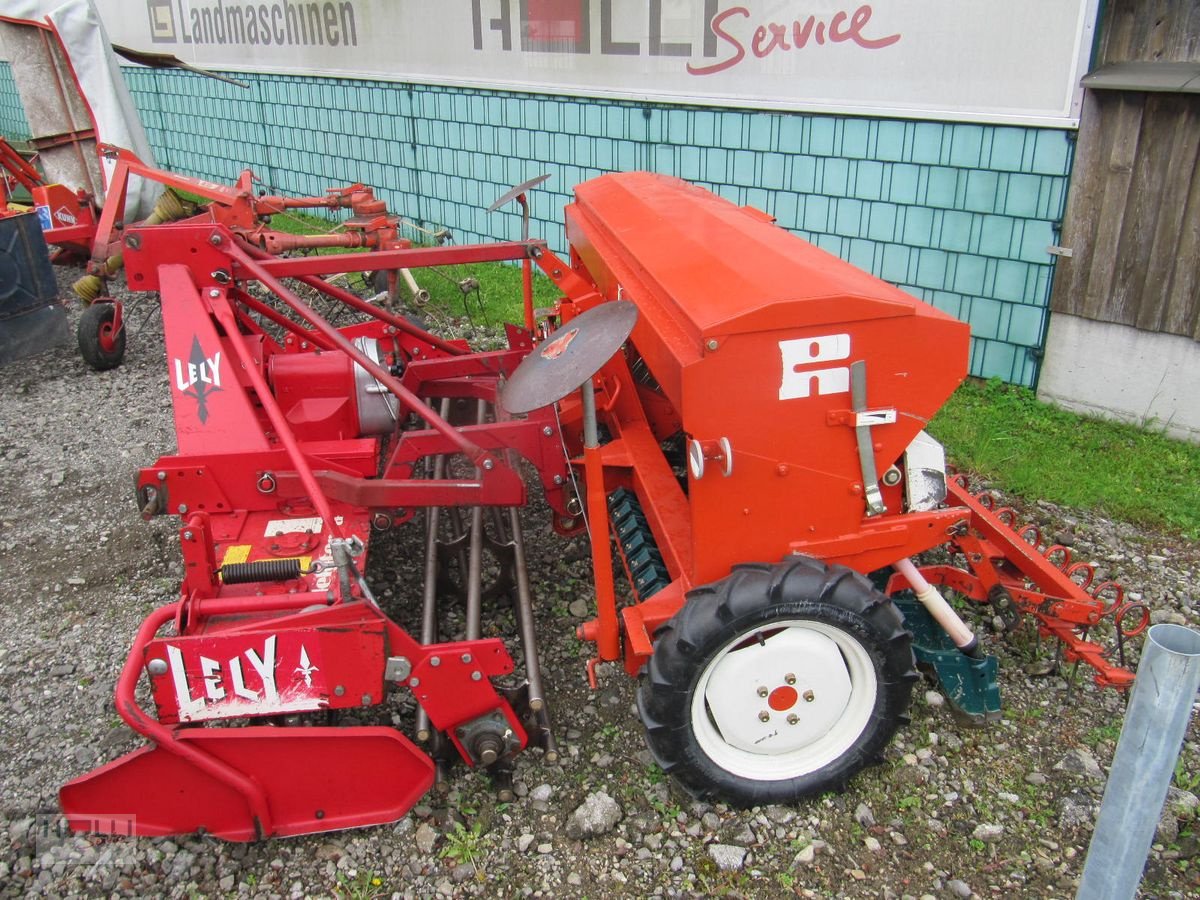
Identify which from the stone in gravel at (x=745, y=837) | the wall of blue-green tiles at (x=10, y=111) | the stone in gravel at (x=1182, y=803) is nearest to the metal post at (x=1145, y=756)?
the stone in gravel at (x=745, y=837)

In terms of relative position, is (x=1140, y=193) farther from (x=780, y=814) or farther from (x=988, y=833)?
(x=780, y=814)

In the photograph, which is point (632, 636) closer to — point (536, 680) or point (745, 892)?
point (536, 680)

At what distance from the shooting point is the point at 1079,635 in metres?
3.54

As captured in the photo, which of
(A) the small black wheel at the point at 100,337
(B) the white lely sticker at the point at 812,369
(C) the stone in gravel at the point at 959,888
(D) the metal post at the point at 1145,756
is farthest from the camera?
(A) the small black wheel at the point at 100,337

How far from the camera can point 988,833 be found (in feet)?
10.0

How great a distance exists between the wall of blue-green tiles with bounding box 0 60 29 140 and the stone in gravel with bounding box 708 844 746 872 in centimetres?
1757

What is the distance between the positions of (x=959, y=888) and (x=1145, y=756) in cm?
139

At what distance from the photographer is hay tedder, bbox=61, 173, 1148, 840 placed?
2.79 m

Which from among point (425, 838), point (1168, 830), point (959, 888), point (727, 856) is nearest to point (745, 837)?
point (727, 856)

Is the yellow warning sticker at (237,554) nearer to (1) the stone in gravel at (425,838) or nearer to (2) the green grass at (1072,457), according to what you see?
(1) the stone in gravel at (425,838)

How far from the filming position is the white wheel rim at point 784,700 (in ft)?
9.68

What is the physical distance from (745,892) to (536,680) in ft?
2.99

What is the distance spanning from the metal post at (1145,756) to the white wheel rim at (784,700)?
3.64 ft

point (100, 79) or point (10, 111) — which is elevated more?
point (100, 79)
